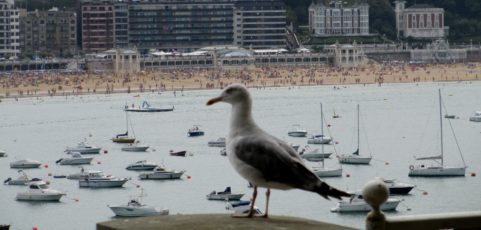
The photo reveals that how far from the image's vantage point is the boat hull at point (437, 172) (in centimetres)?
3803

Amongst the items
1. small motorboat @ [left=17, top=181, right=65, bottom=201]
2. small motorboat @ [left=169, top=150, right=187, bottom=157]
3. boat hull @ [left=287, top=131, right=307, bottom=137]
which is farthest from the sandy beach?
small motorboat @ [left=17, top=181, right=65, bottom=201]

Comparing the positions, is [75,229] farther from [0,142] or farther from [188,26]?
[188,26]

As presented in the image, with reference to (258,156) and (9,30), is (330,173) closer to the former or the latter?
(258,156)

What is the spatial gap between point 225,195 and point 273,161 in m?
26.5

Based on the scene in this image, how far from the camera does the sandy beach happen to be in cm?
10012

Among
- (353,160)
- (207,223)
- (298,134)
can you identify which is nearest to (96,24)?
(298,134)

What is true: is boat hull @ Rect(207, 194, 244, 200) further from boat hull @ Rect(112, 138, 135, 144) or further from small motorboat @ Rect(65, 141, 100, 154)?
boat hull @ Rect(112, 138, 135, 144)

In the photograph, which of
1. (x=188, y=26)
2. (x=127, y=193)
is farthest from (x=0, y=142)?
(x=188, y=26)

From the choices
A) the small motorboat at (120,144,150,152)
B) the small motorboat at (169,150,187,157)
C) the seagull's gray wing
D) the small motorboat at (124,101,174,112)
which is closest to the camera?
the seagull's gray wing

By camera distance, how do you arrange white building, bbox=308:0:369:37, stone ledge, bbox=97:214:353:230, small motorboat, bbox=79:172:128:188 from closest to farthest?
stone ledge, bbox=97:214:353:230, small motorboat, bbox=79:172:128:188, white building, bbox=308:0:369:37

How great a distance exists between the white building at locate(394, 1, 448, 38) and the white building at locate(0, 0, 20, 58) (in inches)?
1713

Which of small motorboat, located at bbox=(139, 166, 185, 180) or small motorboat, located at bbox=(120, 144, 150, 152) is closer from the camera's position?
small motorboat, located at bbox=(139, 166, 185, 180)

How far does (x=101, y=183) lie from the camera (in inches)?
1453

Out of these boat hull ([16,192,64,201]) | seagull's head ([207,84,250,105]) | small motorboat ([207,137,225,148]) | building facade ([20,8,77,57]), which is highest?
building facade ([20,8,77,57])
